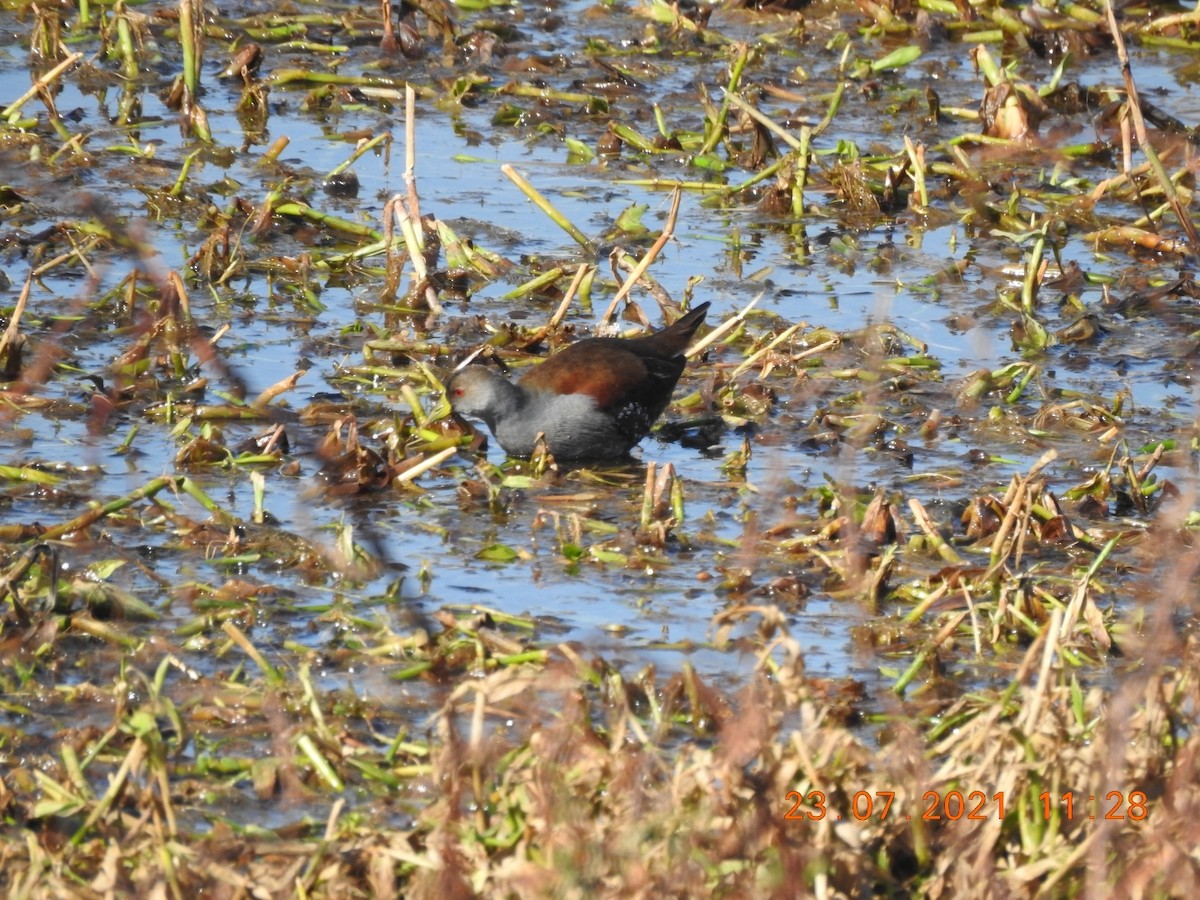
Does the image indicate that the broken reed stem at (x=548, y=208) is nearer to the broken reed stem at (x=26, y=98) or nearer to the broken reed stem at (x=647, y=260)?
the broken reed stem at (x=647, y=260)

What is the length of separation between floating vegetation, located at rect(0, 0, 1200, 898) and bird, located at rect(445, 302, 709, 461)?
159mm

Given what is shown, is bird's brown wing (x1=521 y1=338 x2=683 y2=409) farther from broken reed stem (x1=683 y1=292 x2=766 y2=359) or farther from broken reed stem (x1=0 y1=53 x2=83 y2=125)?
broken reed stem (x1=0 y1=53 x2=83 y2=125)

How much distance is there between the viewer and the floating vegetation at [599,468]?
373 cm

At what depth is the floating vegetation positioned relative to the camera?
373cm

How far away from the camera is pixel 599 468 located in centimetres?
692

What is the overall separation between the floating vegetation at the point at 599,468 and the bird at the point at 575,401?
0.16 m

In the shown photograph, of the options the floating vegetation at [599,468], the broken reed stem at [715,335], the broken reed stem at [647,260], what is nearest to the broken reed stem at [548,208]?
the floating vegetation at [599,468]

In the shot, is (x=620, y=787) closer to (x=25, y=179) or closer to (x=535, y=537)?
(x=25, y=179)

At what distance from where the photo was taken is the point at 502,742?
14.6 ft

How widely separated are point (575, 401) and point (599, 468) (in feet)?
1.00

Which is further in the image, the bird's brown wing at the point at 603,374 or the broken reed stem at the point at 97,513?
the bird's brown wing at the point at 603,374

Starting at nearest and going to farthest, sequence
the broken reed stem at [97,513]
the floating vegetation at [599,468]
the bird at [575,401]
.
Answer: the floating vegetation at [599,468], the broken reed stem at [97,513], the bird at [575,401]
